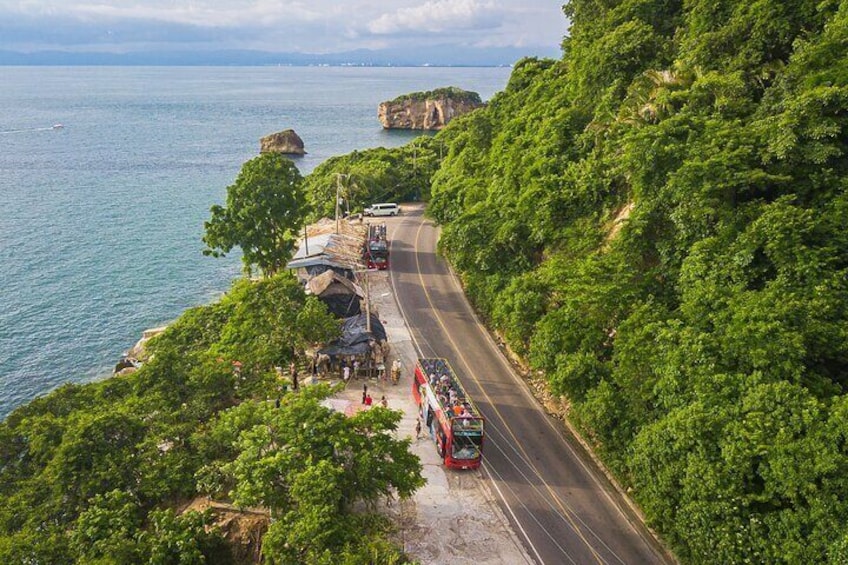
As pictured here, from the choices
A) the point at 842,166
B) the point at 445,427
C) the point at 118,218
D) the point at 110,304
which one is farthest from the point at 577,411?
the point at 118,218

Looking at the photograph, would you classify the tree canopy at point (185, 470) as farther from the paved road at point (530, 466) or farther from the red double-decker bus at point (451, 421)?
the paved road at point (530, 466)

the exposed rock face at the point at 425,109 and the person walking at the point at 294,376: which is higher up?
the exposed rock face at the point at 425,109

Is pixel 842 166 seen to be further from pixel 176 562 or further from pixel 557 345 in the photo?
pixel 176 562

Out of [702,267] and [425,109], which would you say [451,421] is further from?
[425,109]

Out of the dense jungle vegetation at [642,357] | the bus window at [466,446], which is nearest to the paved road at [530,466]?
the bus window at [466,446]

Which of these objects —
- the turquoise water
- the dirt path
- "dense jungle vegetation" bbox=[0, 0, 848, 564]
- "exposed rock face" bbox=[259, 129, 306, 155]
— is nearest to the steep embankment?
"dense jungle vegetation" bbox=[0, 0, 848, 564]

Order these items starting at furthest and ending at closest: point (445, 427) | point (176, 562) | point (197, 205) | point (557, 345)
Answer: point (197, 205) → point (557, 345) → point (445, 427) → point (176, 562)
